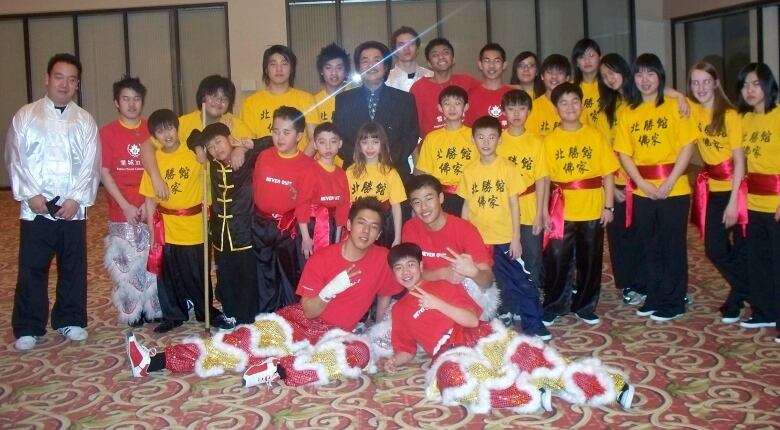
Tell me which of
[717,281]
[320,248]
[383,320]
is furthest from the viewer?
[717,281]

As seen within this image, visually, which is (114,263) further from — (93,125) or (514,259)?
(514,259)

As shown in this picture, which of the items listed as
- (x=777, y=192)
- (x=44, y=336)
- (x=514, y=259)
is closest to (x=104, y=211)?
(x=44, y=336)

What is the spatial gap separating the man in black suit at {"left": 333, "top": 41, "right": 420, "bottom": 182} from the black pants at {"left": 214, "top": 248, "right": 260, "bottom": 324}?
0.79 meters

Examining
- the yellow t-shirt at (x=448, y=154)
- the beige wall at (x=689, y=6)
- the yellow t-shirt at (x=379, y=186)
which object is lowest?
the yellow t-shirt at (x=379, y=186)

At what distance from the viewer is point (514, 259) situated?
3.87 metres

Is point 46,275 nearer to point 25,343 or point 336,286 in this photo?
point 25,343

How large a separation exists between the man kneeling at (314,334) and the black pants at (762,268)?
70.8 inches

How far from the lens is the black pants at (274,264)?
4.03 meters

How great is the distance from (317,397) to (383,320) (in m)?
0.62

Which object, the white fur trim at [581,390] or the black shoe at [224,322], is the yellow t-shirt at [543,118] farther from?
the black shoe at [224,322]

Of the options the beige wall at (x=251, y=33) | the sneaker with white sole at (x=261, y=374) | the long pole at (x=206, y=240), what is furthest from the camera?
the beige wall at (x=251, y=33)

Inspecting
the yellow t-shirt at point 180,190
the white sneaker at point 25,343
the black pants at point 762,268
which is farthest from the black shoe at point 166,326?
the black pants at point 762,268

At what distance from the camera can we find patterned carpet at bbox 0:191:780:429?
282 centimetres

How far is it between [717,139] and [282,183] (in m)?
2.25
